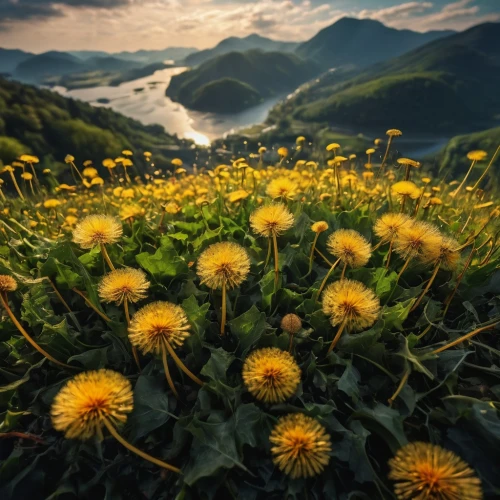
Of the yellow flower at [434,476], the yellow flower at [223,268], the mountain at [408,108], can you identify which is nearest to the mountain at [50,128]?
the yellow flower at [223,268]

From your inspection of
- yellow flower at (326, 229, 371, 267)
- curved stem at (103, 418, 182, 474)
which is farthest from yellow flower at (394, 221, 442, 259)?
curved stem at (103, 418, 182, 474)

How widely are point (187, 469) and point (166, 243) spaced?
4.76ft

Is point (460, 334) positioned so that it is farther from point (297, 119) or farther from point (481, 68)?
point (481, 68)

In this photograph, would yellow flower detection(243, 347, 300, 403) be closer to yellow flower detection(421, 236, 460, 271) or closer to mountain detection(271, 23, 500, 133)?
yellow flower detection(421, 236, 460, 271)

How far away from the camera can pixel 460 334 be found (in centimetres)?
224

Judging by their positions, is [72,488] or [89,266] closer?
[72,488]

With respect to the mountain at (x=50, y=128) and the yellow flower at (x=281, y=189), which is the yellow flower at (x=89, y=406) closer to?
the yellow flower at (x=281, y=189)

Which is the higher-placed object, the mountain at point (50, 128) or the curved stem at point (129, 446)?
the curved stem at point (129, 446)

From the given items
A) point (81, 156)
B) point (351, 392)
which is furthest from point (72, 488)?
point (81, 156)

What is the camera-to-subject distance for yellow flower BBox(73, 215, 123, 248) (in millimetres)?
2244

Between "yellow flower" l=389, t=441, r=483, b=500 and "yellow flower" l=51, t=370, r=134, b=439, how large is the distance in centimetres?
105

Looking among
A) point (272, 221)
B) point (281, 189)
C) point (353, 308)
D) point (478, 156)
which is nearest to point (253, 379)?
point (353, 308)

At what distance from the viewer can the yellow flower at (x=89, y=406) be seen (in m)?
1.38

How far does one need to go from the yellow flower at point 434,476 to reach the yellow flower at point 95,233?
1.83m
